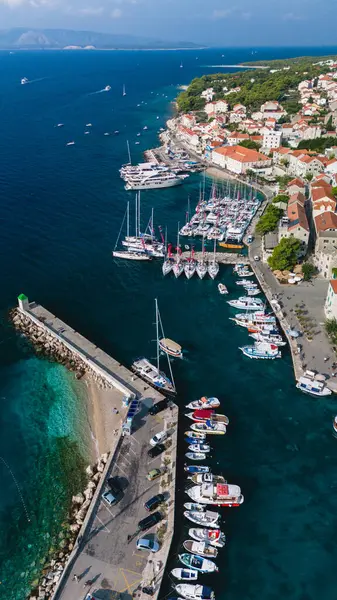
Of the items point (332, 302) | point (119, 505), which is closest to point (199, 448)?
point (119, 505)

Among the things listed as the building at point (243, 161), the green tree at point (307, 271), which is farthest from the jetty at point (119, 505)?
the building at point (243, 161)

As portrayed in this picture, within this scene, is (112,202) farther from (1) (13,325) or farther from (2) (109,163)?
(1) (13,325)

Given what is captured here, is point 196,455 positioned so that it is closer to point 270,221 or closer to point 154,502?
point 154,502

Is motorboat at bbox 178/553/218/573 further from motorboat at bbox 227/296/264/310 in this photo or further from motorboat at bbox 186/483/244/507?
motorboat at bbox 227/296/264/310

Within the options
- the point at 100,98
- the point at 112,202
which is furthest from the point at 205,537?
the point at 100,98

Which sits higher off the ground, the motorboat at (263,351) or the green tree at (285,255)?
the green tree at (285,255)

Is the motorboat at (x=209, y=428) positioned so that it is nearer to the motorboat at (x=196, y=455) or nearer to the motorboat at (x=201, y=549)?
the motorboat at (x=196, y=455)
